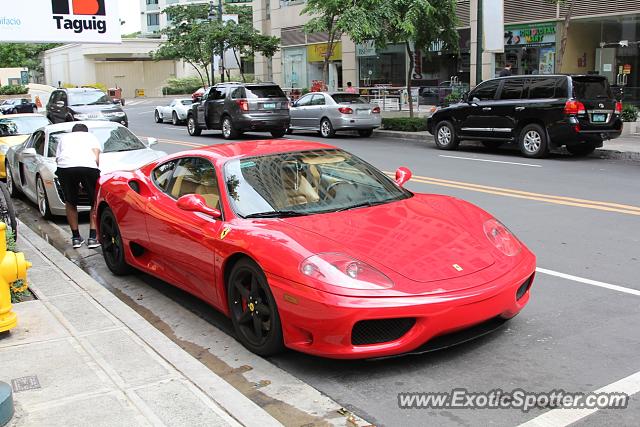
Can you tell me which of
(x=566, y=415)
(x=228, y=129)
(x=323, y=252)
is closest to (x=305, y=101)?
(x=228, y=129)

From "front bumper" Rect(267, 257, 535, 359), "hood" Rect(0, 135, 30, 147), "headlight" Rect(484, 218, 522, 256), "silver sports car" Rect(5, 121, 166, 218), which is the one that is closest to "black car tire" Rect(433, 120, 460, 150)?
"silver sports car" Rect(5, 121, 166, 218)

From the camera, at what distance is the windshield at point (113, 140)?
1074 cm

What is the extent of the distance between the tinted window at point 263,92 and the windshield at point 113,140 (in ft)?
36.7

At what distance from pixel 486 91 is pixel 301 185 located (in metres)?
12.6

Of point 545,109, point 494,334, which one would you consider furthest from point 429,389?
point 545,109

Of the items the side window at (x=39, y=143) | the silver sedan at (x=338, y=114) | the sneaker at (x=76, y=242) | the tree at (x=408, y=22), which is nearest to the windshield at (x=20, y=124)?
the side window at (x=39, y=143)

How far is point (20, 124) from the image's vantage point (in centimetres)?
1558

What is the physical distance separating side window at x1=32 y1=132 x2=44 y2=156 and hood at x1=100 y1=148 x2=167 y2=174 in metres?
1.11

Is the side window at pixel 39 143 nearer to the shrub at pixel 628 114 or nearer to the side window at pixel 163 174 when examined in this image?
the side window at pixel 163 174

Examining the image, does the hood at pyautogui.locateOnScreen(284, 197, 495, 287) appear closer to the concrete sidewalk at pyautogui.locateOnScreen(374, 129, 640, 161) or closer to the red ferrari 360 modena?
the red ferrari 360 modena

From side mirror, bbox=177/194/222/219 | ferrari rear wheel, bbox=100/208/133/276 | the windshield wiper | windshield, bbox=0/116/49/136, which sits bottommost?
ferrari rear wheel, bbox=100/208/133/276

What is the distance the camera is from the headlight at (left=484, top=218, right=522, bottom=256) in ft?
15.9

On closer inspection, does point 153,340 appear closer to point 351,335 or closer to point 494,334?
point 351,335

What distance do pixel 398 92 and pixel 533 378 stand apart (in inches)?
1135
